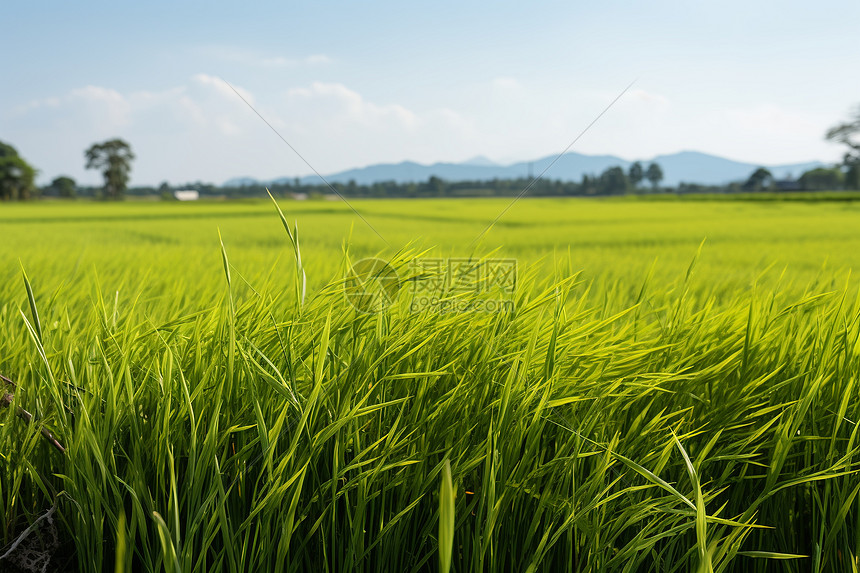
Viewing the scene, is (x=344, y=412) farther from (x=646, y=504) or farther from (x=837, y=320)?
(x=837, y=320)

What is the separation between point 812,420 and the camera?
0.98 meters

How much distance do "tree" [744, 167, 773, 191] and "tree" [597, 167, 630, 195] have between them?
35.5ft

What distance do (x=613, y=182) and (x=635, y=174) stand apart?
9.78m

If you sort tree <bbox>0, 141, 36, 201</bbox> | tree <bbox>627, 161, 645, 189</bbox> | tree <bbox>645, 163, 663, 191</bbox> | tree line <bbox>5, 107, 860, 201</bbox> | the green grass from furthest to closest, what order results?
tree <bbox>645, 163, 663, 191</bbox>
tree <bbox>627, 161, 645, 189</bbox>
tree <bbox>0, 141, 36, 201</bbox>
tree line <bbox>5, 107, 860, 201</bbox>
the green grass

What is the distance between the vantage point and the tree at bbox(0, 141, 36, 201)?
49844mm

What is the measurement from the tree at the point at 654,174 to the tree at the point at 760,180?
10.7 metres

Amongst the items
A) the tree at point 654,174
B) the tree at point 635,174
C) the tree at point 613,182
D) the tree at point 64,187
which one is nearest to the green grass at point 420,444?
the tree at point 613,182

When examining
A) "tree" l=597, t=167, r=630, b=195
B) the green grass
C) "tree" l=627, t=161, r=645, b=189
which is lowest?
the green grass

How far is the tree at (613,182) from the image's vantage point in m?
47.1

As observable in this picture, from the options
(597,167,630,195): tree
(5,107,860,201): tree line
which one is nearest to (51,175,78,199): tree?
(5,107,860,201): tree line

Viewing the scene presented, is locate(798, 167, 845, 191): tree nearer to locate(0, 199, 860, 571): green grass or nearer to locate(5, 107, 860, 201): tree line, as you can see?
locate(5, 107, 860, 201): tree line

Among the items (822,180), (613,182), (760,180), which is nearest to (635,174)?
(613,182)

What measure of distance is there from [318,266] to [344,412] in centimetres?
231

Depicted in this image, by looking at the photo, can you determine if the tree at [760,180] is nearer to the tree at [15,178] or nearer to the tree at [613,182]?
the tree at [613,182]
